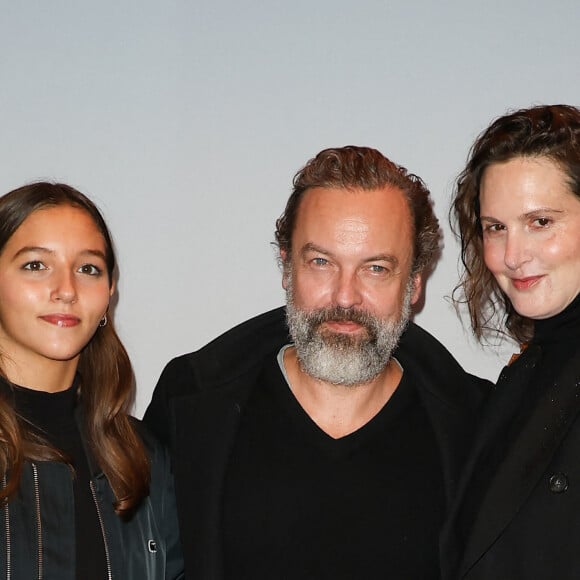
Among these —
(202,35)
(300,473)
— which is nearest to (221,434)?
(300,473)

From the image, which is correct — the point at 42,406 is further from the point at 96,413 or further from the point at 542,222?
the point at 542,222

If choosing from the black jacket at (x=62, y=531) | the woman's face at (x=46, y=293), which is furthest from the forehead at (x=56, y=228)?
the black jacket at (x=62, y=531)

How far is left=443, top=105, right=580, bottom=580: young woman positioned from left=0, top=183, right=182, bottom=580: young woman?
0.76 metres

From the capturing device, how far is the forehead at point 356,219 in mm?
2291

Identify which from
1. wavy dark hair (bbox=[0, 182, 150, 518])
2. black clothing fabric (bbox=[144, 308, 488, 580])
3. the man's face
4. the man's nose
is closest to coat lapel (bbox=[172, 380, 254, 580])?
black clothing fabric (bbox=[144, 308, 488, 580])

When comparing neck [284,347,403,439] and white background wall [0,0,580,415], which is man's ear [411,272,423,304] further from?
white background wall [0,0,580,415]

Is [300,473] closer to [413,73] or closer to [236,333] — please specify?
[236,333]

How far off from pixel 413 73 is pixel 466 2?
267mm

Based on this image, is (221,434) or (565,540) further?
(221,434)

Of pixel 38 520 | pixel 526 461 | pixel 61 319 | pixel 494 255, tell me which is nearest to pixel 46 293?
pixel 61 319

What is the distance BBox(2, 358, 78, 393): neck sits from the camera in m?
2.03

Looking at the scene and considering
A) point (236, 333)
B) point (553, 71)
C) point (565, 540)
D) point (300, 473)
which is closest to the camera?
point (565, 540)

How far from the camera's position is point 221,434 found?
90.4 inches

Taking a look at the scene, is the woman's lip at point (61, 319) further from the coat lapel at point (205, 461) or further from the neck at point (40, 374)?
the coat lapel at point (205, 461)
